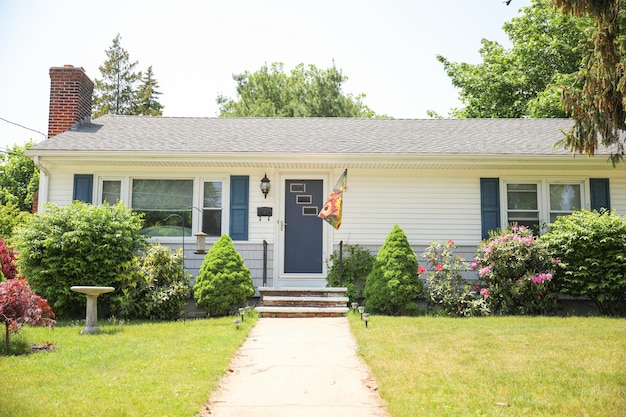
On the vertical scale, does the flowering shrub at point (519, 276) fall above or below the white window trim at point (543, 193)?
below

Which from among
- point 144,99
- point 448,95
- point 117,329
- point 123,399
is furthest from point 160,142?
point 144,99

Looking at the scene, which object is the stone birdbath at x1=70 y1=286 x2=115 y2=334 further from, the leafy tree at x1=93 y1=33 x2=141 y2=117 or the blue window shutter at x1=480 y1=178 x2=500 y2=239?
the leafy tree at x1=93 y1=33 x2=141 y2=117

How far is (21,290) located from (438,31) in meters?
10.1

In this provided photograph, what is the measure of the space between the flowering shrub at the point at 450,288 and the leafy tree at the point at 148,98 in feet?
103

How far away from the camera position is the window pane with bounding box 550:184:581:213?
35.9 ft

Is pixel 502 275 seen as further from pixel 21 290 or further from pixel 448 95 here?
pixel 448 95

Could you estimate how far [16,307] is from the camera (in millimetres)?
6387

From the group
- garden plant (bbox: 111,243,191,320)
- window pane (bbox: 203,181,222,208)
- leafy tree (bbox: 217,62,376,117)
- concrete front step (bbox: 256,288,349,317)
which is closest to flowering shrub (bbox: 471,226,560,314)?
concrete front step (bbox: 256,288,349,317)

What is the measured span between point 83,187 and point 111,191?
1.68 ft

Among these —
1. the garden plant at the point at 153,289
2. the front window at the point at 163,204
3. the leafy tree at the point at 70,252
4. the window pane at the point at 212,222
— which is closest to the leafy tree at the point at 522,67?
the window pane at the point at 212,222

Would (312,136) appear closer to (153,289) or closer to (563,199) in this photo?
(153,289)

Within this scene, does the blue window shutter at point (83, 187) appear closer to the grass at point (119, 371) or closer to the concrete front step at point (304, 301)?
the grass at point (119, 371)

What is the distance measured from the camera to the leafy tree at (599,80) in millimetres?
5562

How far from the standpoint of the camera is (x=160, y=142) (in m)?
11.1
